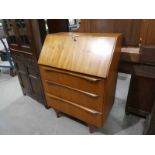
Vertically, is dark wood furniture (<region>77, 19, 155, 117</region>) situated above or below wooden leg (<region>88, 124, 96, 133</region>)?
above

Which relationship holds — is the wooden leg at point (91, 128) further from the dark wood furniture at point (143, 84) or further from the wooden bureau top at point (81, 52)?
the wooden bureau top at point (81, 52)

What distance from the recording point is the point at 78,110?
4.58 ft

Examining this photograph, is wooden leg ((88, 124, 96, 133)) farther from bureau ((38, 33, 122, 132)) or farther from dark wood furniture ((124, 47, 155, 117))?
dark wood furniture ((124, 47, 155, 117))

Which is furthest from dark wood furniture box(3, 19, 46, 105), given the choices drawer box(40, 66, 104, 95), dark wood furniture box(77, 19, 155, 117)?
dark wood furniture box(77, 19, 155, 117)

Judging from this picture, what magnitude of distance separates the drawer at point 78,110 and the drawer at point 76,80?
246 mm

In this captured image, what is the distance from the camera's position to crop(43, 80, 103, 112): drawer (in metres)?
1.20

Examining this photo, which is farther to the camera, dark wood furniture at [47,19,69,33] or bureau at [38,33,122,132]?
dark wood furniture at [47,19,69,33]

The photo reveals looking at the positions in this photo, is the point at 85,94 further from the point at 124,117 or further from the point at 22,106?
the point at 22,106

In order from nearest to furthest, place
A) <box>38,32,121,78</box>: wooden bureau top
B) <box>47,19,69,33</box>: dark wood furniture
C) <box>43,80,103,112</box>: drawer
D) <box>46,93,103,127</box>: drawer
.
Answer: <box>38,32,121,78</box>: wooden bureau top → <box>43,80,103,112</box>: drawer → <box>46,93,103,127</box>: drawer → <box>47,19,69,33</box>: dark wood furniture

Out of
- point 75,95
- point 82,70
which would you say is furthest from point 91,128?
point 82,70

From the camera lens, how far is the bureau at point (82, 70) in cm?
109

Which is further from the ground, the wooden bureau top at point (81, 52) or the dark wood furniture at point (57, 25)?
the dark wood furniture at point (57, 25)

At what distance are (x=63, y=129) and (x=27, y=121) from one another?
54 cm

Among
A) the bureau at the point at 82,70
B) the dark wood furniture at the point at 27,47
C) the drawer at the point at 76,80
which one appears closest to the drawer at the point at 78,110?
the bureau at the point at 82,70
